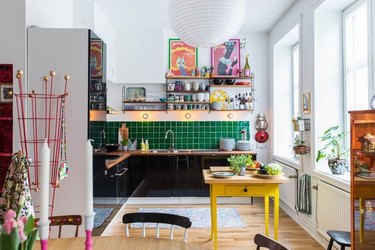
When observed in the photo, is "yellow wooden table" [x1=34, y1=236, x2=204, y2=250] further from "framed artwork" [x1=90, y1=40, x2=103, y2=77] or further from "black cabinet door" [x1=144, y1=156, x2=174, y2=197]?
"black cabinet door" [x1=144, y1=156, x2=174, y2=197]

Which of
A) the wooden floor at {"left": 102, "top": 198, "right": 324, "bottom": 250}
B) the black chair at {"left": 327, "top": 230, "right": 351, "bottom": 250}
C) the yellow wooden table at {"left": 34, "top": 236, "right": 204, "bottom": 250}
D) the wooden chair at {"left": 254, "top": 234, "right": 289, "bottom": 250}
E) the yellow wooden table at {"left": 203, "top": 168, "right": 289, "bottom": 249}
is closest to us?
the wooden chair at {"left": 254, "top": 234, "right": 289, "bottom": 250}

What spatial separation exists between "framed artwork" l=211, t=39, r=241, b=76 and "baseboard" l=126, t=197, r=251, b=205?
221 centimetres

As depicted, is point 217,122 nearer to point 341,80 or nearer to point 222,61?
point 222,61

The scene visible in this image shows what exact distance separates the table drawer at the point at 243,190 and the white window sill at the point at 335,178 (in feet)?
2.38

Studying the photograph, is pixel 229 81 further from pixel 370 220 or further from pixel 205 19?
pixel 370 220

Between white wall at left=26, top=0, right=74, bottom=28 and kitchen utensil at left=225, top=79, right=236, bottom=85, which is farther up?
white wall at left=26, top=0, right=74, bottom=28

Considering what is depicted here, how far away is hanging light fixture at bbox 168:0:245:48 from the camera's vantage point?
1961 millimetres

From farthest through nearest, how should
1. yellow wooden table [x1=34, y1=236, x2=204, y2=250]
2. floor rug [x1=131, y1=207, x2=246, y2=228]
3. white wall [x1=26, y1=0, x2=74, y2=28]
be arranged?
1. floor rug [x1=131, y1=207, x2=246, y2=228]
2. white wall [x1=26, y1=0, x2=74, y2=28]
3. yellow wooden table [x1=34, y1=236, x2=204, y2=250]

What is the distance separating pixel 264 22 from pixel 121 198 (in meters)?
3.57

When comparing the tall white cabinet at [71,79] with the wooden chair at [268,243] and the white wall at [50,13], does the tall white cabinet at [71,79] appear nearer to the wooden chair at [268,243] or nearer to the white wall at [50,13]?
the white wall at [50,13]

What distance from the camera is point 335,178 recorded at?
10.2ft

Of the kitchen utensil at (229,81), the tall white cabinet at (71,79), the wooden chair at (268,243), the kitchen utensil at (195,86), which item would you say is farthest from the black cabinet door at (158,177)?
the wooden chair at (268,243)

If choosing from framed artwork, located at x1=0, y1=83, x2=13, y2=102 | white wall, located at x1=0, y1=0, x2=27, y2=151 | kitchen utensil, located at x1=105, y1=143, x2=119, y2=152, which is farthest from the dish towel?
framed artwork, located at x1=0, y1=83, x2=13, y2=102

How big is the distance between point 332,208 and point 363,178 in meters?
1.31
